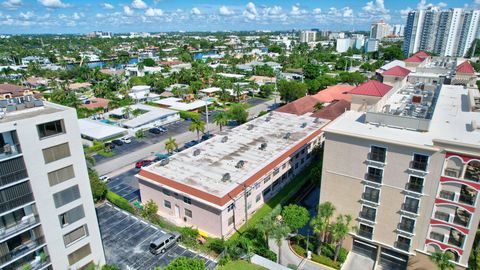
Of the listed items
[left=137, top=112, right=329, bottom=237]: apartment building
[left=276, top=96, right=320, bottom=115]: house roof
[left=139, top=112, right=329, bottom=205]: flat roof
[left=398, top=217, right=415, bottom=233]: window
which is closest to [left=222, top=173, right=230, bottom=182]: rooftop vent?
[left=137, top=112, right=329, bottom=237]: apartment building

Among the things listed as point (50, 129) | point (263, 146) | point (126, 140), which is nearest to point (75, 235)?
point (50, 129)

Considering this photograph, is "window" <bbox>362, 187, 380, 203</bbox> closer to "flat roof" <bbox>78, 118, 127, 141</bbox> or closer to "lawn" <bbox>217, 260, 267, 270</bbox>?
"lawn" <bbox>217, 260, 267, 270</bbox>

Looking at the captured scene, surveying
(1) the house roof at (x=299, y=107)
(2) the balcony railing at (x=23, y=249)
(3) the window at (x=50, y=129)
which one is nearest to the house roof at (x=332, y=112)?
(1) the house roof at (x=299, y=107)

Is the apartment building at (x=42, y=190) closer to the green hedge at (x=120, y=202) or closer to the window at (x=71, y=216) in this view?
the window at (x=71, y=216)

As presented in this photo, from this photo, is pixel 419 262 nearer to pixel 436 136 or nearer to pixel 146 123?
pixel 436 136

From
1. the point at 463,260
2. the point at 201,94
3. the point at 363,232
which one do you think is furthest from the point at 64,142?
the point at 201,94

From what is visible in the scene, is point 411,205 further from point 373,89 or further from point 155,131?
point 155,131

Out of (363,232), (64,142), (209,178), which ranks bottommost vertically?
(363,232)
